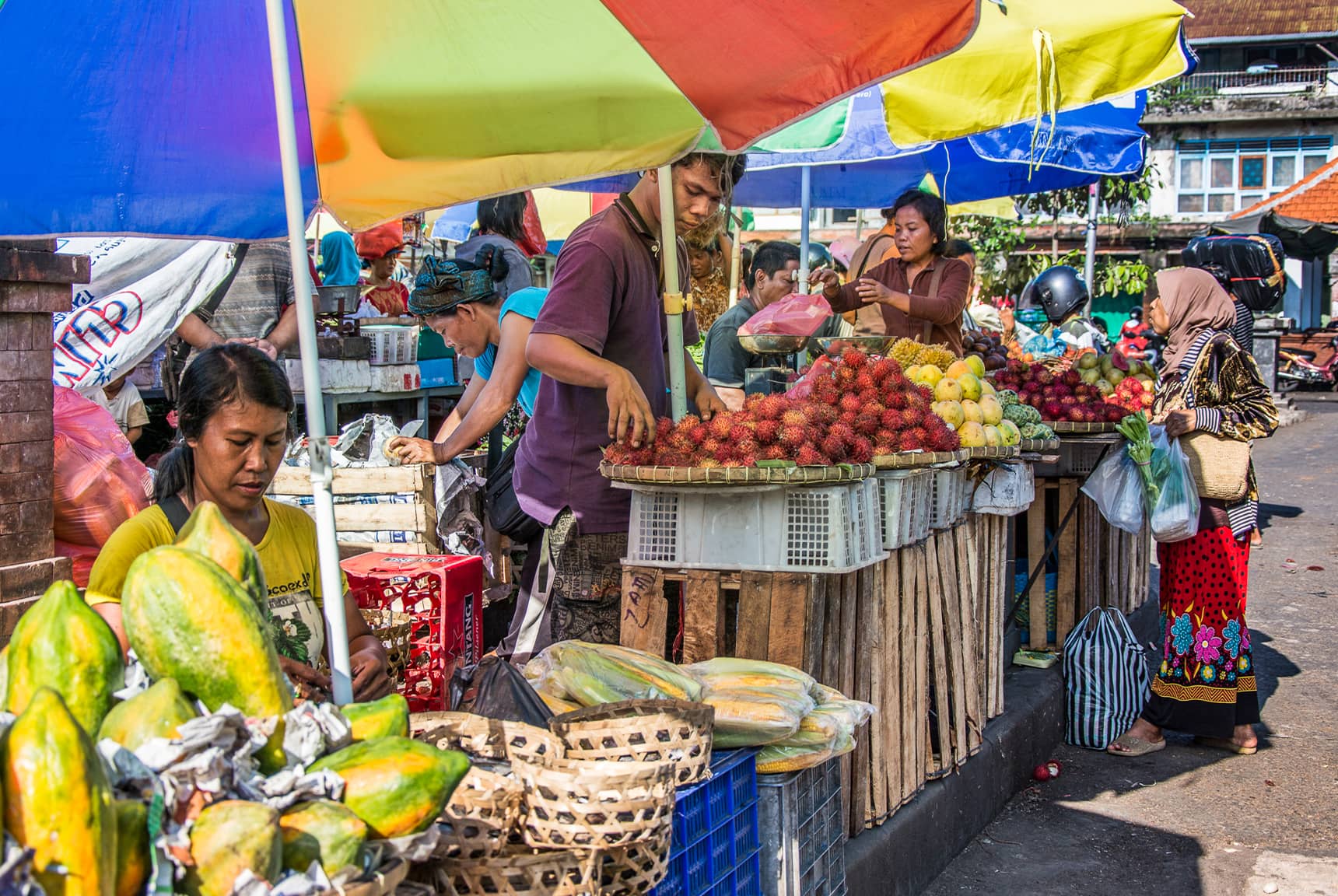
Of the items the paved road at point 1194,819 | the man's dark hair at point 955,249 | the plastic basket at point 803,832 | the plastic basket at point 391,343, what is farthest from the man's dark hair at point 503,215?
the plastic basket at point 803,832

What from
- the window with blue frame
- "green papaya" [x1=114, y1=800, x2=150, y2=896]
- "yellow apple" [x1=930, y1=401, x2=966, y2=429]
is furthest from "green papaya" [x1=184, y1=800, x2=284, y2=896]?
the window with blue frame

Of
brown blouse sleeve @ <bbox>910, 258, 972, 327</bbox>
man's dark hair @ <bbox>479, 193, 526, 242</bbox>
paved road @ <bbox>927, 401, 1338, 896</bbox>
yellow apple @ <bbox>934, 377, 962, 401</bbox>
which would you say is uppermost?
man's dark hair @ <bbox>479, 193, 526, 242</bbox>

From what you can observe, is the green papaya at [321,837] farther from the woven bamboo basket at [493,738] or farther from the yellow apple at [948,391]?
the yellow apple at [948,391]

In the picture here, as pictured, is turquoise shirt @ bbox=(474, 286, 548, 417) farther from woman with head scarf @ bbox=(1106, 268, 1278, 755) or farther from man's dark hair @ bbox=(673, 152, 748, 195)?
woman with head scarf @ bbox=(1106, 268, 1278, 755)

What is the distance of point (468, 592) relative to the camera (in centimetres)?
415

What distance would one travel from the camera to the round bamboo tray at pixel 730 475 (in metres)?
3.50

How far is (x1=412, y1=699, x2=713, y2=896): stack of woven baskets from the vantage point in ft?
6.15

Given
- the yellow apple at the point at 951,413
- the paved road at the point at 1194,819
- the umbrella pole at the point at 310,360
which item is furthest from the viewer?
the yellow apple at the point at 951,413

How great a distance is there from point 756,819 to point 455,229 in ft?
28.3

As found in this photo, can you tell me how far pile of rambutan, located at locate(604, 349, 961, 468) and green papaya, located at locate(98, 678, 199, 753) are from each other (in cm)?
220

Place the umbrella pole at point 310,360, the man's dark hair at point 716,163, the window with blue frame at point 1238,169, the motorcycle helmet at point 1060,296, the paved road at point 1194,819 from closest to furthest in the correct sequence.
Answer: the umbrella pole at point 310,360, the man's dark hair at point 716,163, the paved road at point 1194,819, the motorcycle helmet at point 1060,296, the window with blue frame at point 1238,169

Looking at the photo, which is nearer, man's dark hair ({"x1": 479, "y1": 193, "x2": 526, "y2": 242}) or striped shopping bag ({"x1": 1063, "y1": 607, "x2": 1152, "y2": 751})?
striped shopping bag ({"x1": 1063, "y1": 607, "x2": 1152, "y2": 751})

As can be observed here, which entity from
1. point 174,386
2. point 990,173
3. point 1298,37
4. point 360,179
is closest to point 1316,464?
point 990,173

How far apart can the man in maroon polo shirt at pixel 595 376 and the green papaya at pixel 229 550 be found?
5.99ft
